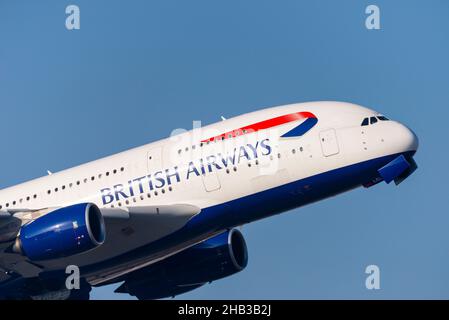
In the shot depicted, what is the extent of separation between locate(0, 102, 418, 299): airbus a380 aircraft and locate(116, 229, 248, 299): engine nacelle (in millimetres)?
2034

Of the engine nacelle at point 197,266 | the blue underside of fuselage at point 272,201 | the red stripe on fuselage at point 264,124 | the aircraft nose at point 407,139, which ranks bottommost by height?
the engine nacelle at point 197,266

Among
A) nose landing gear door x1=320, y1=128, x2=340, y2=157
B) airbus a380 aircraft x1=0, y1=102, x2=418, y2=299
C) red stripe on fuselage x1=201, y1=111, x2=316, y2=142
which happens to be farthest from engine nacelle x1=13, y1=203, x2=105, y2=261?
nose landing gear door x1=320, y1=128, x2=340, y2=157

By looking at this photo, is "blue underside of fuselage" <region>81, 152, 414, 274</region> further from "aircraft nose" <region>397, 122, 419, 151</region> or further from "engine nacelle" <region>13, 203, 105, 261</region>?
"engine nacelle" <region>13, 203, 105, 261</region>

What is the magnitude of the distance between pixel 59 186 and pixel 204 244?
6.66m

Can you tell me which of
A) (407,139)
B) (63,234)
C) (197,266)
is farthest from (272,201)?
(63,234)

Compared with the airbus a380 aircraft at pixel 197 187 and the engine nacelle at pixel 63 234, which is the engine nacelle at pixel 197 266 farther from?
the engine nacelle at pixel 63 234

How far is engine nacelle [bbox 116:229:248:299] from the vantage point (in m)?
35.9

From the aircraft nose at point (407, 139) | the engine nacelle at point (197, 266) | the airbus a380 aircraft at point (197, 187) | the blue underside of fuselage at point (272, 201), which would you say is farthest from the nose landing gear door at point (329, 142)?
the engine nacelle at point (197, 266)

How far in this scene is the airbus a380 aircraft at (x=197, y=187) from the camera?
31297 mm

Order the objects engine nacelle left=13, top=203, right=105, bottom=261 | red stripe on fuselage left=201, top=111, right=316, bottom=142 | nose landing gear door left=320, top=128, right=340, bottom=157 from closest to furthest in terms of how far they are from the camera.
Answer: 1. engine nacelle left=13, top=203, right=105, bottom=261
2. nose landing gear door left=320, top=128, right=340, bottom=157
3. red stripe on fuselage left=201, top=111, right=316, bottom=142

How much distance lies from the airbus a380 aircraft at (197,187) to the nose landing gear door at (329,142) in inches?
1.6

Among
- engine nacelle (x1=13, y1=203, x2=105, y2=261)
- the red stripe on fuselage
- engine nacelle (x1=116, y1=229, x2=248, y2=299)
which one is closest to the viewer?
engine nacelle (x1=13, y1=203, x2=105, y2=261)

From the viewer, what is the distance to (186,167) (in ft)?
106
